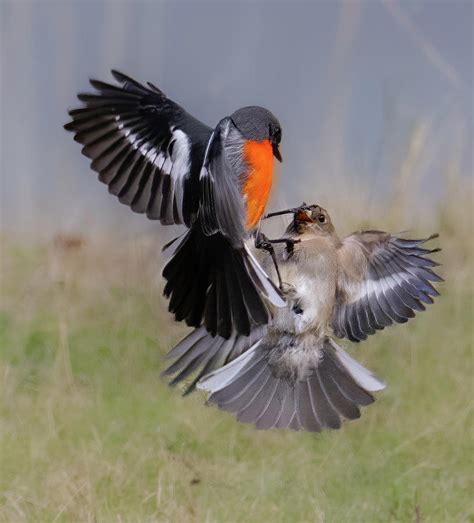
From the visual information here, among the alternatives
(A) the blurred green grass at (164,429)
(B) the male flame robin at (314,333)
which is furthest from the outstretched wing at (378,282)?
(A) the blurred green grass at (164,429)

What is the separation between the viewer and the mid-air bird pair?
4.25 metres

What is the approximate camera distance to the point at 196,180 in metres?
4.48

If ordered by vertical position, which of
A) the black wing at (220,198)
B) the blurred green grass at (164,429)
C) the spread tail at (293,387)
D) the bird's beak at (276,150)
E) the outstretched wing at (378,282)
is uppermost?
the bird's beak at (276,150)

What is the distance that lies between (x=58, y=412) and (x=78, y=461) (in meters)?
0.54

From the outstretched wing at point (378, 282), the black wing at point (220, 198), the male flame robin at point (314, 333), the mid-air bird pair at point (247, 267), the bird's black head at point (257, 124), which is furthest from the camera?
the outstretched wing at point (378, 282)

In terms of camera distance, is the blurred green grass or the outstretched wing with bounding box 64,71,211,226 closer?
the outstretched wing with bounding box 64,71,211,226

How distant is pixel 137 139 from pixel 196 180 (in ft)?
1.04

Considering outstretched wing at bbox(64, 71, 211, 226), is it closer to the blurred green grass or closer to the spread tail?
the spread tail

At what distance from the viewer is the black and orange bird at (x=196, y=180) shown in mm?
4188

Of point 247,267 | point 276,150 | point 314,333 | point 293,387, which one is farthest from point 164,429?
point 247,267

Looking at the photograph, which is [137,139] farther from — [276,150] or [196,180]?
[276,150]

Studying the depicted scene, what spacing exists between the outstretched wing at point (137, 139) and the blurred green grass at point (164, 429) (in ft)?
3.26

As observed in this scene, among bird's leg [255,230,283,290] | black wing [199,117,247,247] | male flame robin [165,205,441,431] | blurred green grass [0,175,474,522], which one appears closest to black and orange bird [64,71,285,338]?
black wing [199,117,247,247]

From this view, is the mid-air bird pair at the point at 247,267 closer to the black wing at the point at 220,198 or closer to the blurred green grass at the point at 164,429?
the black wing at the point at 220,198
